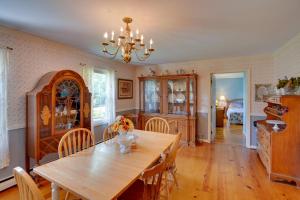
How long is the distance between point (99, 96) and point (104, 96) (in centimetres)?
15

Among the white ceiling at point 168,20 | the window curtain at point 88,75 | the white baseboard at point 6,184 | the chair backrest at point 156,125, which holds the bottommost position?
the white baseboard at point 6,184

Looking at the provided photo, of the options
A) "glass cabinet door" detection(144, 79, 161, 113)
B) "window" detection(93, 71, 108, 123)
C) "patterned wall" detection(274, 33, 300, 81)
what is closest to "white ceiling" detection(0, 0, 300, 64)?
"patterned wall" detection(274, 33, 300, 81)

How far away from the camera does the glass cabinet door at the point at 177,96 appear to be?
173 inches

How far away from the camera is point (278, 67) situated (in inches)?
133

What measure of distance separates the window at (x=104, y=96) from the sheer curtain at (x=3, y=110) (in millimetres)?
1750

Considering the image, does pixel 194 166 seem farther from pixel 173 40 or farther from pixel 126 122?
pixel 173 40

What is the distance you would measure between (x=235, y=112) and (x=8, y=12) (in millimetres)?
7747

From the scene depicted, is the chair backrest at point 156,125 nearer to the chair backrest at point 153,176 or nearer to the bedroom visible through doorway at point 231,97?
the chair backrest at point 153,176

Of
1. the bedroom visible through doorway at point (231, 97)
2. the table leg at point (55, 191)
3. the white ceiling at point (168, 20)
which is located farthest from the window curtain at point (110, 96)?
the bedroom visible through doorway at point (231, 97)

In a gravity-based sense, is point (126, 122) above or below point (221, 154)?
above

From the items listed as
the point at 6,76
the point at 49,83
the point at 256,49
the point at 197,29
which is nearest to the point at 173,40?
the point at 197,29

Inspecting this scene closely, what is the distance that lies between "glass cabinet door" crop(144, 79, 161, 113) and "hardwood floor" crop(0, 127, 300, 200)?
1540 mm

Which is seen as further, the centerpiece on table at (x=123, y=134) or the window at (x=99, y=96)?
the window at (x=99, y=96)

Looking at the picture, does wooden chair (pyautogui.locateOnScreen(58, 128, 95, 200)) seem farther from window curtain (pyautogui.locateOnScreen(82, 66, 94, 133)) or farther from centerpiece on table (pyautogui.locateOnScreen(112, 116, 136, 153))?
window curtain (pyautogui.locateOnScreen(82, 66, 94, 133))
